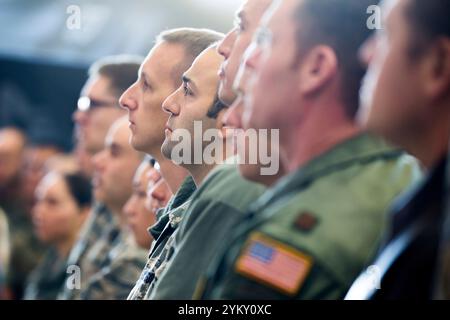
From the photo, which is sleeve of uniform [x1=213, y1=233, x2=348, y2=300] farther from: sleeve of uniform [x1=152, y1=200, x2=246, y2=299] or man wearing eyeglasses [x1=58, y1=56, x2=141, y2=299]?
man wearing eyeglasses [x1=58, y1=56, x2=141, y2=299]

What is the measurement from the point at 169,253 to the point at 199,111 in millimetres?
429

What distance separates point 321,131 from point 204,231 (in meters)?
0.36

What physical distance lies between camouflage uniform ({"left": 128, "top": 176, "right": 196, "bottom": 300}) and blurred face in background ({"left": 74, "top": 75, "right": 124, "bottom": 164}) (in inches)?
55.4

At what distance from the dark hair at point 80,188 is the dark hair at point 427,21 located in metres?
3.43

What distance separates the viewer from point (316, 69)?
2.02 meters

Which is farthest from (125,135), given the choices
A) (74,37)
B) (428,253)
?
(428,253)

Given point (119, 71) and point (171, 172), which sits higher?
point (119, 71)

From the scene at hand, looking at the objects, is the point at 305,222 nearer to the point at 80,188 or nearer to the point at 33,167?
the point at 80,188

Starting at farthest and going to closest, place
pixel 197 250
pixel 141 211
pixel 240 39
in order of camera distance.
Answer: pixel 141 211 < pixel 240 39 < pixel 197 250

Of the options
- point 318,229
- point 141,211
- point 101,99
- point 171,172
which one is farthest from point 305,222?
point 101,99

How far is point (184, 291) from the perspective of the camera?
2209mm

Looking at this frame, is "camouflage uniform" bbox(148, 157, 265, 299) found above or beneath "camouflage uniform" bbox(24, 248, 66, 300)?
beneath

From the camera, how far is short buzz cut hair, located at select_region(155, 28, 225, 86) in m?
2.84

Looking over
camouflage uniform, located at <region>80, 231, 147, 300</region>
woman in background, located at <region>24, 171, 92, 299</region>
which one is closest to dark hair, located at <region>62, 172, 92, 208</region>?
woman in background, located at <region>24, 171, 92, 299</region>
